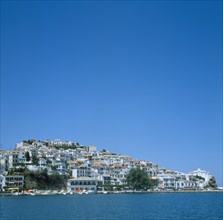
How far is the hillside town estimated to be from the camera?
90.2 meters

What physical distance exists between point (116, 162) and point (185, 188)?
79.8 feet

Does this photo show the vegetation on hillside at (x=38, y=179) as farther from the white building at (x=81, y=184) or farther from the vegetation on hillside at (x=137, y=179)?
the vegetation on hillside at (x=137, y=179)

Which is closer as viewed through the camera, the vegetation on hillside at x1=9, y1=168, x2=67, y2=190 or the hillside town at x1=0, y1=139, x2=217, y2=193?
the vegetation on hillside at x1=9, y1=168, x2=67, y2=190

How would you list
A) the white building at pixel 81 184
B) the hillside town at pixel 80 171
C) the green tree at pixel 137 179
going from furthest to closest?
the green tree at pixel 137 179 → the white building at pixel 81 184 → the hillside town at pixel 80 171

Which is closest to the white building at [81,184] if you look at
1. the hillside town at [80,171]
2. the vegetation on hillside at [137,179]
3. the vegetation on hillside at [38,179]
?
the hillside town at [80,171]

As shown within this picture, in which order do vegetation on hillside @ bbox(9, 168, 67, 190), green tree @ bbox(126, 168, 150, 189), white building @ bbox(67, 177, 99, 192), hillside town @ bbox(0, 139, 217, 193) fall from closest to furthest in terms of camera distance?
1. vegetation on hillside @ bbox(9, 168, 67, 190)
2. hillside town @ bbox(0, 139, 217, 193)
3. white building @ bbox(67, 177, 99, 192)
4. green tree @ bbox(126, 168, 150, 189)

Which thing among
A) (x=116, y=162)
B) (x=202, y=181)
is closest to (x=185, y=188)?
(x=202, y=181)

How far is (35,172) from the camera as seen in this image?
88062 mm

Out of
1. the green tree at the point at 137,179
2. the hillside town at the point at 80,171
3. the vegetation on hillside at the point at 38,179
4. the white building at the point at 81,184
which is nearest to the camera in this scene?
the vegetation on hillside at the point at 38,179

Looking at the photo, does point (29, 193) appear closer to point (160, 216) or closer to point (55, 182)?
point (55, 182)

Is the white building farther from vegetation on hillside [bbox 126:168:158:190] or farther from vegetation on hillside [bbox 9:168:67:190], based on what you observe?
vegetation on hillside [bbox 126:168:158:190]

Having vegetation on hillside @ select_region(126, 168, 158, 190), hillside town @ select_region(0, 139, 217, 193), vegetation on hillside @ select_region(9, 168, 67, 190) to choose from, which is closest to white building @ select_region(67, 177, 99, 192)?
hillside town @ select_region(0, 139, 217, 193)

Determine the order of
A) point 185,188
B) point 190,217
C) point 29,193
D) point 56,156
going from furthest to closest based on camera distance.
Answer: point 185,188
point 56,156
point 29,193
point 190,217

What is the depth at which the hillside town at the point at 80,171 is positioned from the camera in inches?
3551
